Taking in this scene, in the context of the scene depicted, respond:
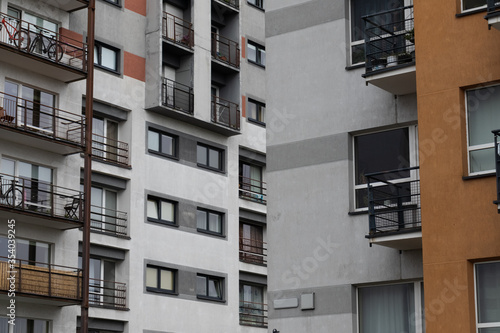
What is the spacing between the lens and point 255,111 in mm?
50156

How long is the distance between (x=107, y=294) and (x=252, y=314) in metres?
9.67

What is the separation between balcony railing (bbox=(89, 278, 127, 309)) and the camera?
3975 cm

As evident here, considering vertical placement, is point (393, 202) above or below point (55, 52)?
below

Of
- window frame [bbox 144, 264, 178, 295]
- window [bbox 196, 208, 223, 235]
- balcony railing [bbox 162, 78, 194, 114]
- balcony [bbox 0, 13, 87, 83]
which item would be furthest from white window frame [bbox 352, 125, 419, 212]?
Result: window [bbox 196, 208, 223, 235]

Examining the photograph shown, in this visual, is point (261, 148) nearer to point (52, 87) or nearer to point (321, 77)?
point (52, 87)

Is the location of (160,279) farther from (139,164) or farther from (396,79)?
(396,79)

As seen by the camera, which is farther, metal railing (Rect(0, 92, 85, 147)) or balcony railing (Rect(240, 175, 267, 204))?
balcony railing (Rect(240, 175, 267, 204))

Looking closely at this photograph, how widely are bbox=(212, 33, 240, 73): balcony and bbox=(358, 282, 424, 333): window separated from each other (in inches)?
1082

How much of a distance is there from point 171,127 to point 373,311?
25.2 meters

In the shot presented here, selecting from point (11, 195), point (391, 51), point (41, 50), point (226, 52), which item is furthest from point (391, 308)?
point (226, 52)

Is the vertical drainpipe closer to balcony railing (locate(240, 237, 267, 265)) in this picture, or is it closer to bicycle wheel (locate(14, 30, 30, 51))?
bicycle wheel (locate(14, 30, 30, 51))

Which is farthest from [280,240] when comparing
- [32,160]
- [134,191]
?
[134,191]

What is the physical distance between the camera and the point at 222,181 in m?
47.0

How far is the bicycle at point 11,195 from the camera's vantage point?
116 ft
